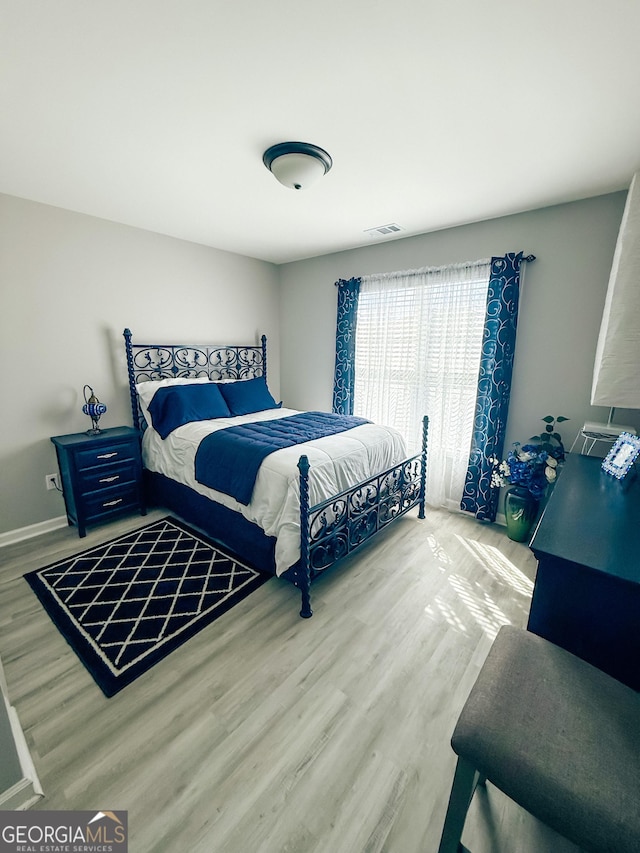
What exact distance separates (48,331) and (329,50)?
9.04 ft

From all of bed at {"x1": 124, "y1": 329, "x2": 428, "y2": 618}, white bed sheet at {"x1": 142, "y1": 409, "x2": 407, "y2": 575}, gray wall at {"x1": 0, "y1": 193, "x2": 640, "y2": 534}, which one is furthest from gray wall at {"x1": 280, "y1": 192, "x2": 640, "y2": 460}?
white bed sheet at {"x1": 142, "y1": 409, "x2": 407, "y2": 575}

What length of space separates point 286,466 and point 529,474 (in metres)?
1.90

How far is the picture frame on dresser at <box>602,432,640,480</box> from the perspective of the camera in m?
1.81

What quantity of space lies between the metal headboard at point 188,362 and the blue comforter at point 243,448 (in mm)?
1155

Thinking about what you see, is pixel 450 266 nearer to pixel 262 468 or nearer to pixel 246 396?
pixel 246 396

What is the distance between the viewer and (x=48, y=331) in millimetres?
2803

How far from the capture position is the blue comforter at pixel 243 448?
2.31m

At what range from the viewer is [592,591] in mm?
1102

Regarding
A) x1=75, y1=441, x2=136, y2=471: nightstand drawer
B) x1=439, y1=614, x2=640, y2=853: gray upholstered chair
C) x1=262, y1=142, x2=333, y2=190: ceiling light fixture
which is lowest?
x1=439, y1=614, x2=640, y2=853: gray upholstered chair

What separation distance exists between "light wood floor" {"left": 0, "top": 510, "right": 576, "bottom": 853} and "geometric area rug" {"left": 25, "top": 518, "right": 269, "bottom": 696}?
67 millimetres

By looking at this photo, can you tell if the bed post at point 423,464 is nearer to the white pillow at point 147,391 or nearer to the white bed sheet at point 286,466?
the white bed sheet at point 286,466

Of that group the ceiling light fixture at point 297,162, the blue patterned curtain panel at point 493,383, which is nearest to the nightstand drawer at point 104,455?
the ceiling light fixture at point 297,162

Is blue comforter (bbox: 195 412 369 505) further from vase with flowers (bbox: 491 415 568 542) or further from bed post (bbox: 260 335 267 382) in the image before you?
bed post (bbox: 260 335 267 382)

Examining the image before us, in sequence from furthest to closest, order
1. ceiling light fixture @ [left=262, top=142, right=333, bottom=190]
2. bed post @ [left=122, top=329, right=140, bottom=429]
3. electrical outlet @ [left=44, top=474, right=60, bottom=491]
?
bed post @ [left=122, top=329, right=140, bottom=429] < electrical outlet @ [left=44, top=474, right=60, bottom=491] < ceiling light fixture @ [left=262, top=142, right=333, bottom=190]
